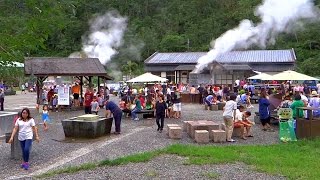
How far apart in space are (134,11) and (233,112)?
6644 cm

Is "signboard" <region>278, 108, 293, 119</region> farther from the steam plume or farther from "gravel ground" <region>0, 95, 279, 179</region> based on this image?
the steam plume

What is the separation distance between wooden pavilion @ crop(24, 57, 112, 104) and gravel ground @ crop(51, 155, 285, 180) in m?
15.4

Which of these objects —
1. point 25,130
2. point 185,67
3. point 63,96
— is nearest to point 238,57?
point 185,67

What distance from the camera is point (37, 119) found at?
19.5m

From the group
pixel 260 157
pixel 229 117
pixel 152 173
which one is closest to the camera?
pixel 152 173

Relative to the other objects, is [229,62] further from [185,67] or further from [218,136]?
[218,136]

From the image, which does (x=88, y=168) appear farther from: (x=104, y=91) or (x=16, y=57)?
(x=104, y=91)

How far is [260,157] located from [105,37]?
48.1 metres

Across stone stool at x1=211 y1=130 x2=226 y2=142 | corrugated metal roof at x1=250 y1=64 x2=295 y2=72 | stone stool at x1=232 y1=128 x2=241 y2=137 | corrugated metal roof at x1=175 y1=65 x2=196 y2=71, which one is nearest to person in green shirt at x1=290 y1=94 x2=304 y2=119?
stone stool at x1=232 y1=128 x2=241 y2=137

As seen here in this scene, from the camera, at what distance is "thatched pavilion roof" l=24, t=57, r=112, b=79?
23.6m

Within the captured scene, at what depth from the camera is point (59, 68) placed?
2436 cm

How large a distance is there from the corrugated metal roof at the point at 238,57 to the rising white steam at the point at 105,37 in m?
5.82

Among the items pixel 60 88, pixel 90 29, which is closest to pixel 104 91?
pixel 60 88

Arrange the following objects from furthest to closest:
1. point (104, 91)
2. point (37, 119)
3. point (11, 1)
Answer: point (104, 91)
point (37, 119)
point (11, 1)
